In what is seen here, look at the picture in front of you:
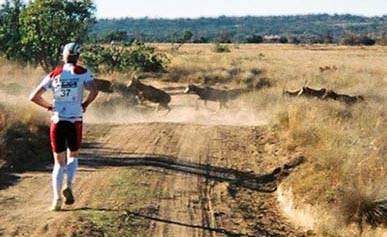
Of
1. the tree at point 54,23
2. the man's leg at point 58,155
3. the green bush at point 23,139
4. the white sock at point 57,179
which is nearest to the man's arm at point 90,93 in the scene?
the man's leg at point 58,155

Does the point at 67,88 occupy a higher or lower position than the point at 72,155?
higher

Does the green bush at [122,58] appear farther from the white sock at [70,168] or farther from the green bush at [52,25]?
the white sock at [70,168]

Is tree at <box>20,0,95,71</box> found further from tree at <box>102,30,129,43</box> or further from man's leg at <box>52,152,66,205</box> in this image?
man's leg at <box>52,152,66,205</box>

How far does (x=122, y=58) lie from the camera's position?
3381 cm

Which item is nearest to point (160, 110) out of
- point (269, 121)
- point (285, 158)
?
point (269, 121)

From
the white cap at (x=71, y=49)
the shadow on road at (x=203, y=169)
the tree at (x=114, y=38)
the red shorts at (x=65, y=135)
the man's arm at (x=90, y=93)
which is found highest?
the white cap at (x=71, y=49)

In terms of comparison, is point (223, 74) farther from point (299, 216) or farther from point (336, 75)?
point (299, 216)

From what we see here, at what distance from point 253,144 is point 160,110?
6.94 metres

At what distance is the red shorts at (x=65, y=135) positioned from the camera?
972 centimetres

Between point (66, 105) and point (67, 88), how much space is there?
217 mm

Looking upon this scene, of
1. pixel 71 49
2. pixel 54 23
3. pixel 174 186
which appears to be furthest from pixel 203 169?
pixel 54 23

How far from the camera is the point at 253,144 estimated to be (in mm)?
16469

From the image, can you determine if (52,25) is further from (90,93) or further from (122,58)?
(90,93)

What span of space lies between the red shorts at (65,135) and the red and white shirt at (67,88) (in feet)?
0.24
